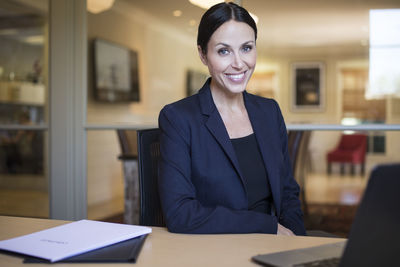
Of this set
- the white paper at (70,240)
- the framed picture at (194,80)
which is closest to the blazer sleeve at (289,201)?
the white paper at (70,240)

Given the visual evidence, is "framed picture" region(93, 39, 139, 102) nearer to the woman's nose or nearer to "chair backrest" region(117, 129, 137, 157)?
"chair backrest" region(117, 129, 137, 157)

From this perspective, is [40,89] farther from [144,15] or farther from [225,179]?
[225,179]

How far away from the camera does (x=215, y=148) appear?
1395mm

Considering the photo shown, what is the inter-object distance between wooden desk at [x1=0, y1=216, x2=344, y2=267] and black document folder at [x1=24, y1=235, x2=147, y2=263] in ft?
0.04

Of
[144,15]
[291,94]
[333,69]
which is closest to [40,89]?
[144,15]

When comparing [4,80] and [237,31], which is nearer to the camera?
[237,31]

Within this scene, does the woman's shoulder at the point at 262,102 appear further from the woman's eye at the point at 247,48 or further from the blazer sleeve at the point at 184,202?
the blazer sleeve at the point at 184,202

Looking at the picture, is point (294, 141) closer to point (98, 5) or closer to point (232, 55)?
point (232, 55)

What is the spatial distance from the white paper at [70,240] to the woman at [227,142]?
0.21 meters

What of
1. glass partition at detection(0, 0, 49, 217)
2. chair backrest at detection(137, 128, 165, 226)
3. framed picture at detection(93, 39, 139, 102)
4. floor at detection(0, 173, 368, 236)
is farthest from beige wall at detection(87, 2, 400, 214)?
chair backrest at detection(137, 128, 165, 226)

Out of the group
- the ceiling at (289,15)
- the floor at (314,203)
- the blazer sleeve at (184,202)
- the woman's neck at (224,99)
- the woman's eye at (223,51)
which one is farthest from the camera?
the floor at (314,203)

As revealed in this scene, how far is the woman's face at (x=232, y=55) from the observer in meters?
1.44

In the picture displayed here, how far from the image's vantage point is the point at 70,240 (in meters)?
0.99

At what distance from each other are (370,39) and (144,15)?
5.73 feet
